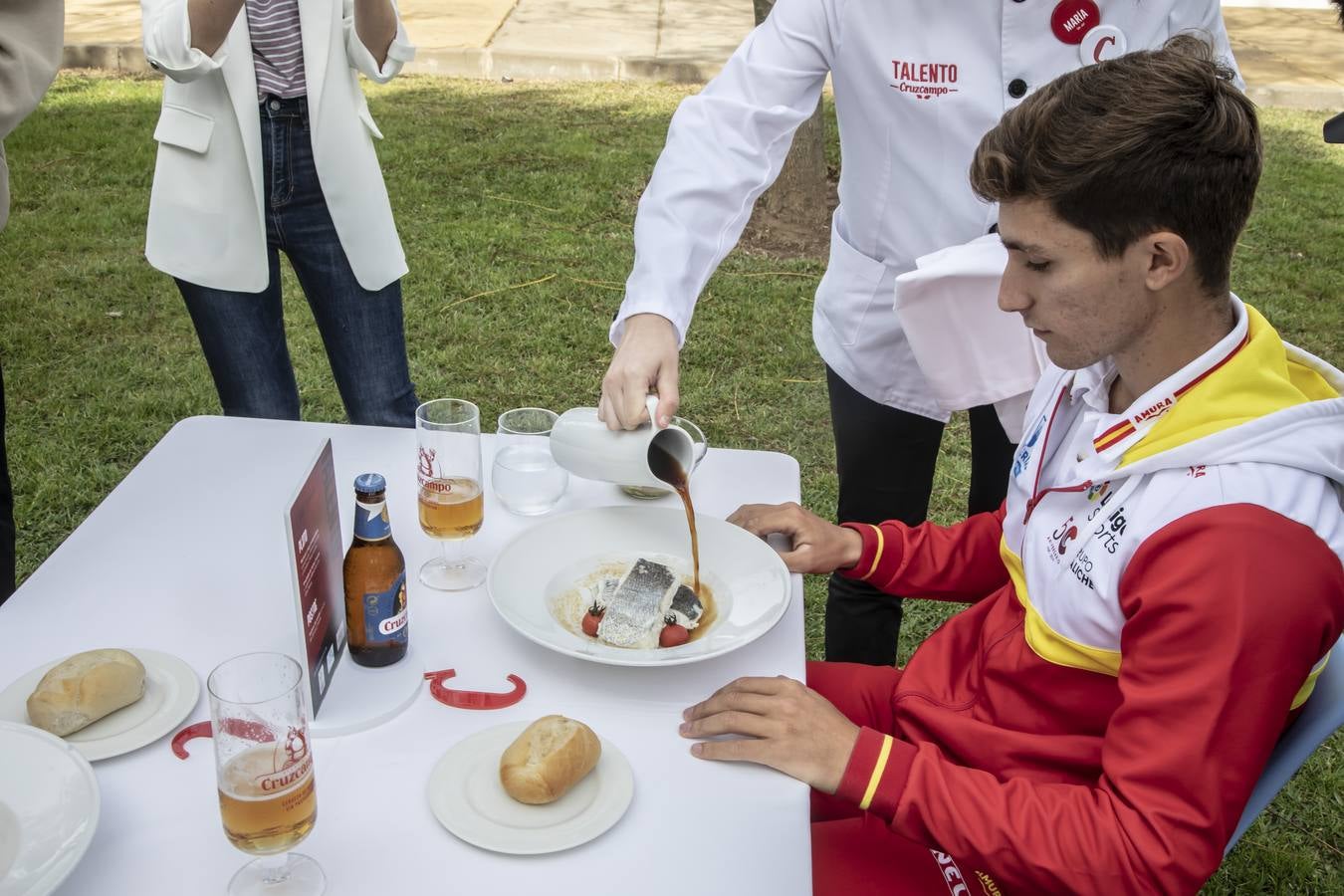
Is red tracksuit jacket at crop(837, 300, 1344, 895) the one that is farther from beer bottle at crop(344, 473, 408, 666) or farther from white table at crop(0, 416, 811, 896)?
beer bottle at crop(344, 473, 408, 666)

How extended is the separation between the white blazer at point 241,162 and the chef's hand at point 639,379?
136cm

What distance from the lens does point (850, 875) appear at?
1.73 meters

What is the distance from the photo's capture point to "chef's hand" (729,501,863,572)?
2.00 meters

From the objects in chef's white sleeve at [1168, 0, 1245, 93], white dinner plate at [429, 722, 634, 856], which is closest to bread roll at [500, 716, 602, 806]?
white dinner plate at [429, 722, 634, 856]

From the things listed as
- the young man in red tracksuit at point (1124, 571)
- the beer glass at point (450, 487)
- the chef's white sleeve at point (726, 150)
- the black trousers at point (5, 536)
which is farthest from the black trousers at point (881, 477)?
the black trousers at point (5, 536)

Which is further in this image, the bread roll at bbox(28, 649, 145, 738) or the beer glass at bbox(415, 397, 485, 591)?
the beer glass at bbox(415, 397, 485, 591)

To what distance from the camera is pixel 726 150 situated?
229 cm

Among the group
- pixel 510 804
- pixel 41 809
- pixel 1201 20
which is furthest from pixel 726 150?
pixel 41 809

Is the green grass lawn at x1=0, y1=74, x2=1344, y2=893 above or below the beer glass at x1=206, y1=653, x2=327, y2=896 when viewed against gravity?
below

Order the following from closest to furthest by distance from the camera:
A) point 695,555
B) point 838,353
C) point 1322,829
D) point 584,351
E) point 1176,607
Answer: point 1176,607 → point 695,555 → point 838,353 → point 1322,829 → point 584,351

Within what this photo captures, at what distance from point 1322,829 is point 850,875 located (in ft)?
5.86

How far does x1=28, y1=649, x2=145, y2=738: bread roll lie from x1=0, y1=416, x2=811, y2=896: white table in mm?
68

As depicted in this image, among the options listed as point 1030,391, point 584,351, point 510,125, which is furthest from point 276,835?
point 510,125

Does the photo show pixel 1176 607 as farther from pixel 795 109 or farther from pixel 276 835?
pixel 795 109
